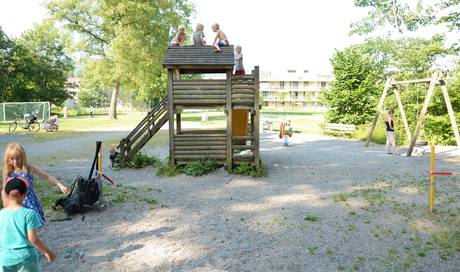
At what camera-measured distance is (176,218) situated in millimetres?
7629

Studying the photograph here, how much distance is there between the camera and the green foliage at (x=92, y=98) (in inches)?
4058

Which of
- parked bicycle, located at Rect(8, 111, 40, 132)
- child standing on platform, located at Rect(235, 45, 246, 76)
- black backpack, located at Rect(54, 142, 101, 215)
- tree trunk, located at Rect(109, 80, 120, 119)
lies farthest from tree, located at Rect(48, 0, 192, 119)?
black backpack, located at Rect(54, 142, 101, 215)

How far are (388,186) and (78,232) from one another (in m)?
7.92

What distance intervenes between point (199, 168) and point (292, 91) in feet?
385

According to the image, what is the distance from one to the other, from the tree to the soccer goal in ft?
19.3

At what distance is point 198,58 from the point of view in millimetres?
11969

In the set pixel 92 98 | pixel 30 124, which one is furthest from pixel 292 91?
pixel 30 124

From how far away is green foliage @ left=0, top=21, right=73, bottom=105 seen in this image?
54359 millimetres

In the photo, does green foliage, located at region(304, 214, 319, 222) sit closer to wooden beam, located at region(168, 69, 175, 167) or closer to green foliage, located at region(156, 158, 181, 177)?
green foliage, located at region(156, 158, 181, 177)

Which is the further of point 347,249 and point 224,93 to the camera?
point 224,93

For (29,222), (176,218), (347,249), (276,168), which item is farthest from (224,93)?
(29,222)

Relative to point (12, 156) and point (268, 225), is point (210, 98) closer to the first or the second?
point (268, 225)

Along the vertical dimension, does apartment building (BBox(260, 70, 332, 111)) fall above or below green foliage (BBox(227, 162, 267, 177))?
above

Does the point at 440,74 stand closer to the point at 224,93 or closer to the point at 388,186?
the point at 388,186
